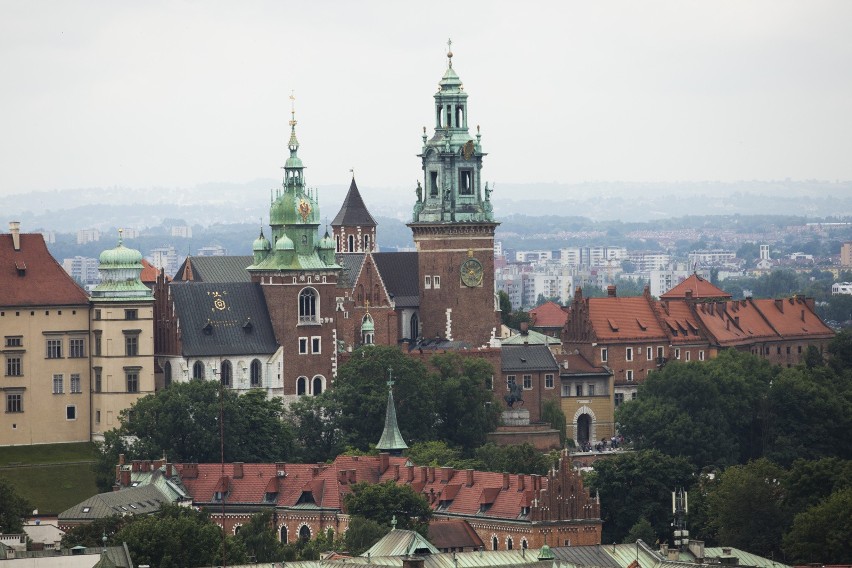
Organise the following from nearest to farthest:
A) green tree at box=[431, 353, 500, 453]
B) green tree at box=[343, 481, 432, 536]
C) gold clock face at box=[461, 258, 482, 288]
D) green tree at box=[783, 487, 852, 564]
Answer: green tree at box=[783, 487, 852, 564] → green tree at box=[343, 481, 432, 536] → green tree at box=[431, 353, 500, 453] → gold clock face at box=[461, 258, 482, 288]

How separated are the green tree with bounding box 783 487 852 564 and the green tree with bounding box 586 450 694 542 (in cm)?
1205

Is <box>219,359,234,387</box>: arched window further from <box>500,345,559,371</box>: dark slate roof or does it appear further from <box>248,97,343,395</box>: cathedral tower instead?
<box>500,345,559,371</box>: dark slate roof

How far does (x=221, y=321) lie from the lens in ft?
500

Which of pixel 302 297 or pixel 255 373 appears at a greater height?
pixel 302 297

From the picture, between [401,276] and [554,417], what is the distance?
1298 centimetres

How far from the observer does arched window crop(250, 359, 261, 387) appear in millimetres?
152500

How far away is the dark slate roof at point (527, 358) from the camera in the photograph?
163 metres

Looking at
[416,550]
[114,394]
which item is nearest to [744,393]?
[114,394]

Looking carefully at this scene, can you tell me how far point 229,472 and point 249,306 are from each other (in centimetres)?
2424

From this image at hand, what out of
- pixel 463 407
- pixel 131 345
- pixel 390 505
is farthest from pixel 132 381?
pixel 390 505

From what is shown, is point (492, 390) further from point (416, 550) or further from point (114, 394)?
point (416, 550)

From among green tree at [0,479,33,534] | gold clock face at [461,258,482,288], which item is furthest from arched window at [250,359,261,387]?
green tree at [0,479,33,534]

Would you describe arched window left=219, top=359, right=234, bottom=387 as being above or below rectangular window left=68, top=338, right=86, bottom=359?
below

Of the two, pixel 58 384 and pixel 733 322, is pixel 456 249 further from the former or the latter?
pixel 733 322
